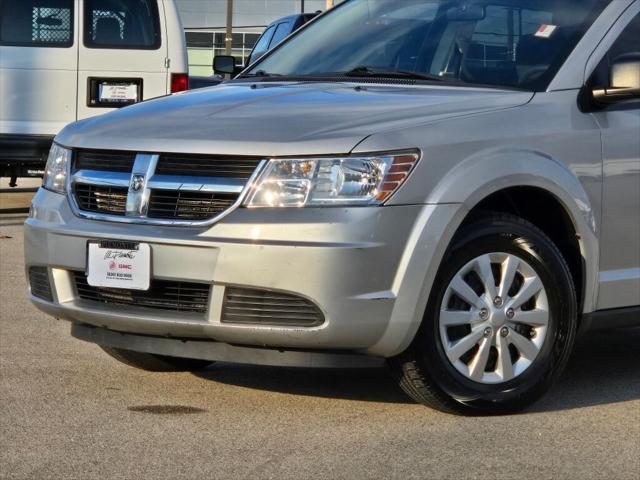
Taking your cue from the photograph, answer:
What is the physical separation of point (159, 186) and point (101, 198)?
331mm

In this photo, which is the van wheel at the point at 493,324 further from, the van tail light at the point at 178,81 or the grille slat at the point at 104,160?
the van tail light at the point at 178,81

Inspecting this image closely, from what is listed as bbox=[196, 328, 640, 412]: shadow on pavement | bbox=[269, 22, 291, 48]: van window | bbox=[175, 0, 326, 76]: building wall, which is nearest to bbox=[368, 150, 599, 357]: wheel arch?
bbox=[196, 328, 640, 412]: shadow on pavement

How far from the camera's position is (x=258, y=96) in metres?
5.70

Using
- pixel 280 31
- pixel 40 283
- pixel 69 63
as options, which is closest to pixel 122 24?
pixel 69 63

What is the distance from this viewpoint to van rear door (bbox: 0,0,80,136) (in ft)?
40.0

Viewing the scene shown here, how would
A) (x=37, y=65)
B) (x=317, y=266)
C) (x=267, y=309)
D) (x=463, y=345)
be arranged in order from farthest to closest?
1. (x=37, y=65)
2. (x=463, y=345)
3. (x=267, y=309)
4. (x=317, y=266)

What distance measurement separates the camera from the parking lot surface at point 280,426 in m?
4.57

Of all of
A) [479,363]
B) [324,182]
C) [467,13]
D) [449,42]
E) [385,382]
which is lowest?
[385,382]

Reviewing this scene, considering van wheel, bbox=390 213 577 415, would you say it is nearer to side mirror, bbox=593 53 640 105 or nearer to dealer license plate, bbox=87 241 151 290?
side mirror, bbox=593 53 640 105

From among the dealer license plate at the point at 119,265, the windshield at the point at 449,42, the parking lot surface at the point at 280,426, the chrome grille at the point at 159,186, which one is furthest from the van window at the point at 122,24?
the dealer license plate at the point at 119,265

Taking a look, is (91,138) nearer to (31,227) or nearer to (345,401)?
(31,227)

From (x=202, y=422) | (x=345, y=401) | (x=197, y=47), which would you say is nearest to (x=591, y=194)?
(x=345, y=401)

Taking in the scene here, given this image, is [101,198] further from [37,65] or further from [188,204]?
[37,65]

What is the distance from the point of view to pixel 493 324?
17.5 feet
